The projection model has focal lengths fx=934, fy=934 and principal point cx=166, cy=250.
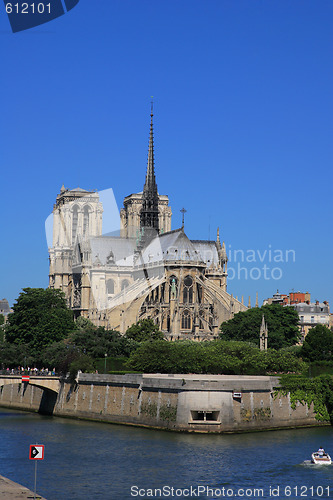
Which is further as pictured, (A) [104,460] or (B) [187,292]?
(B) [187,292]

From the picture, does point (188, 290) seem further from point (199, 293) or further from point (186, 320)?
point (186, 320)

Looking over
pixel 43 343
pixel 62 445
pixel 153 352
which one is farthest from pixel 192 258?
pixel 62 445

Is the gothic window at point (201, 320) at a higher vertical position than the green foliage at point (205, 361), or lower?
higher

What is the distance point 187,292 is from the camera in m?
120

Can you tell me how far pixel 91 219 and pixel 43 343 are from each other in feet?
234

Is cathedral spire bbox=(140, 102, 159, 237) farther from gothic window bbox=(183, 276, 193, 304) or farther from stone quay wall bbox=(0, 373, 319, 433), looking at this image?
stone quay wall bbox=(0, 373, 319, 433)

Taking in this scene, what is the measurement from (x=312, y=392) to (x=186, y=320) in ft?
159

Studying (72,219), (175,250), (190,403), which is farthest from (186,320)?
(190,403)

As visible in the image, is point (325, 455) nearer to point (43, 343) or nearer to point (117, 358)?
point (117, 358)

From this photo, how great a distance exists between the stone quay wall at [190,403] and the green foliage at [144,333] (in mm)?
24385

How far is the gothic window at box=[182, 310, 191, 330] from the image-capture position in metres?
118

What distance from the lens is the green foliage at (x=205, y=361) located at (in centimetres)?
7812

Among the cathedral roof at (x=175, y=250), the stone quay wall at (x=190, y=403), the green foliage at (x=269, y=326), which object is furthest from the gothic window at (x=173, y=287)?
the stone quay wall at (x=190, y=403)

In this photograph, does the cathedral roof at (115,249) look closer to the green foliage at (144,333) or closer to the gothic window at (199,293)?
the gothic window at (199,293)
